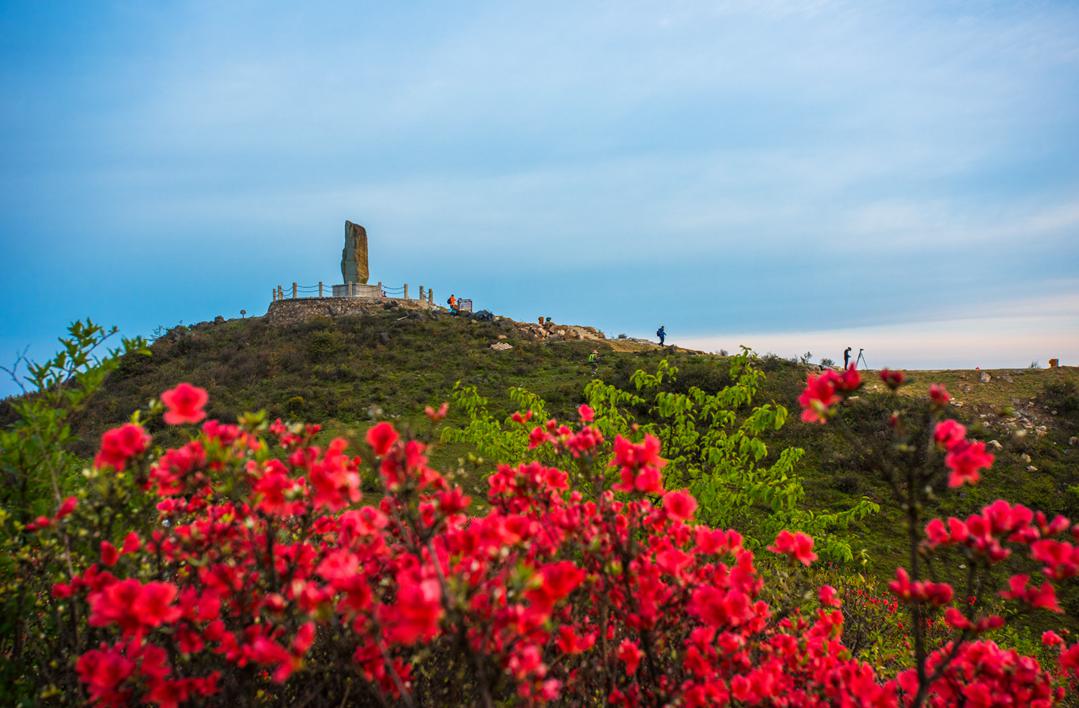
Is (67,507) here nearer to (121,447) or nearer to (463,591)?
(121,447)

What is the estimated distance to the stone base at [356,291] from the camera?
4028cm

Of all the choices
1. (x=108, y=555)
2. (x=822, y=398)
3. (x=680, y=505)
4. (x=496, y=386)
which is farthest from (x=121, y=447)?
Answer: (x=496, y=386)

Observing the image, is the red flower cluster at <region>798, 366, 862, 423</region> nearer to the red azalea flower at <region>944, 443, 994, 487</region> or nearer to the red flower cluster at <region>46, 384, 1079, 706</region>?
the red flower cluster at <region>46, 384, 1079, 706</region>

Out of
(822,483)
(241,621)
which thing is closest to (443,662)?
(241,621)

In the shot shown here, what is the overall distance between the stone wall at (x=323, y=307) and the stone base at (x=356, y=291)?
456mm

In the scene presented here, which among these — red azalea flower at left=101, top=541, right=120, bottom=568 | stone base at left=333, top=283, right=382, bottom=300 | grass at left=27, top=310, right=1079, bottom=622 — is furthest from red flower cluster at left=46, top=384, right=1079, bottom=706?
stone base at left=333, top=283, right=382, bottom=300

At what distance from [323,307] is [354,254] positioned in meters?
4.45

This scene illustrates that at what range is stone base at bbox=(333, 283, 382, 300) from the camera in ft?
132

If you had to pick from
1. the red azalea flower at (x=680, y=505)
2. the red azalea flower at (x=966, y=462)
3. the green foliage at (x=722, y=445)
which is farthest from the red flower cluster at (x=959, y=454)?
the green foliage at (x=722, y=445)

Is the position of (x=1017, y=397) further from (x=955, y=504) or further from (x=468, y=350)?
(x=468, y=350)

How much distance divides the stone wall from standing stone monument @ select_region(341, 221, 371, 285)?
1924mm

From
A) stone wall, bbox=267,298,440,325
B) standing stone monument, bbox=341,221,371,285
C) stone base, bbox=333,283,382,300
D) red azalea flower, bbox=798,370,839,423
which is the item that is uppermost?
standing stone monument, bbox=341,221,371,285

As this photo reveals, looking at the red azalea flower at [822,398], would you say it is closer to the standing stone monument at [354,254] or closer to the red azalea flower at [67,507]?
the red azalea flower at [67,507]

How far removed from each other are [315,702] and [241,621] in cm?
98
